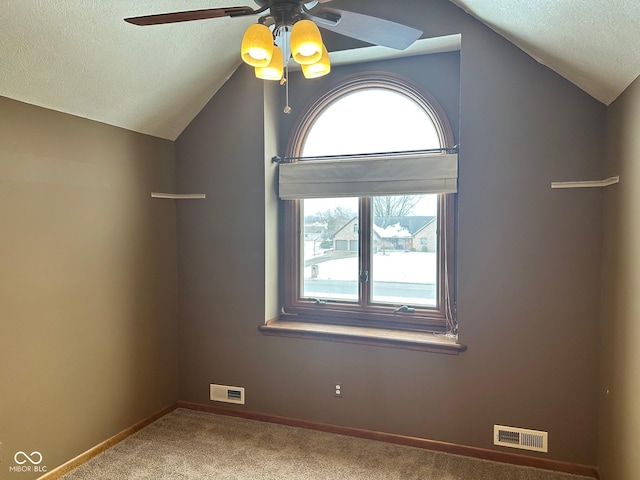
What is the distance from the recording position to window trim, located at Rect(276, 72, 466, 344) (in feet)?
9.71

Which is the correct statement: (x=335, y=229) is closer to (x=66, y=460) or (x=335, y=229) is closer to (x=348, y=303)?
(x=348, y=303)

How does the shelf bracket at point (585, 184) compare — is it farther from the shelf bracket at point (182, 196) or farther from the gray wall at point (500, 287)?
the shelf bracket at point (182, 196)

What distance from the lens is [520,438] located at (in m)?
2.61

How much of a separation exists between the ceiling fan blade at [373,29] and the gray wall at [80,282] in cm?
178

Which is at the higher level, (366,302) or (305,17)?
(305,17)

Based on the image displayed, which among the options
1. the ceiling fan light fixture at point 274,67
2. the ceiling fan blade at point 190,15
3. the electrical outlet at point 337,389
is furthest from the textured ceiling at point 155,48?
the electrical outlet at point 337,389

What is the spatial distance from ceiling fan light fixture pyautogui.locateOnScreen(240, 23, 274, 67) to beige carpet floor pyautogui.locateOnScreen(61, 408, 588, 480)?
2.29 metres

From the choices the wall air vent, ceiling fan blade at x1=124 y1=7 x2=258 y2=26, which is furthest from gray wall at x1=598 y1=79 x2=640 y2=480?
the wall air vent

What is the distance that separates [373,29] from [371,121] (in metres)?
1.46

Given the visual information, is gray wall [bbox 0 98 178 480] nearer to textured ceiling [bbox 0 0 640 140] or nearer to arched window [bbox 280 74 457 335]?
textured ceiling [bbox 0 0 640 140]

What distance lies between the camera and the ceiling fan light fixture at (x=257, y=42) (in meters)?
1.59

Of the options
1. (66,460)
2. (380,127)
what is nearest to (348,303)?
(380,127)

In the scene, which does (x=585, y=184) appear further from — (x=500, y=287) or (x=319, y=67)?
(x=319, y=67)

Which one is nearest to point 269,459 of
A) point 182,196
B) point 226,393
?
point 226,393
